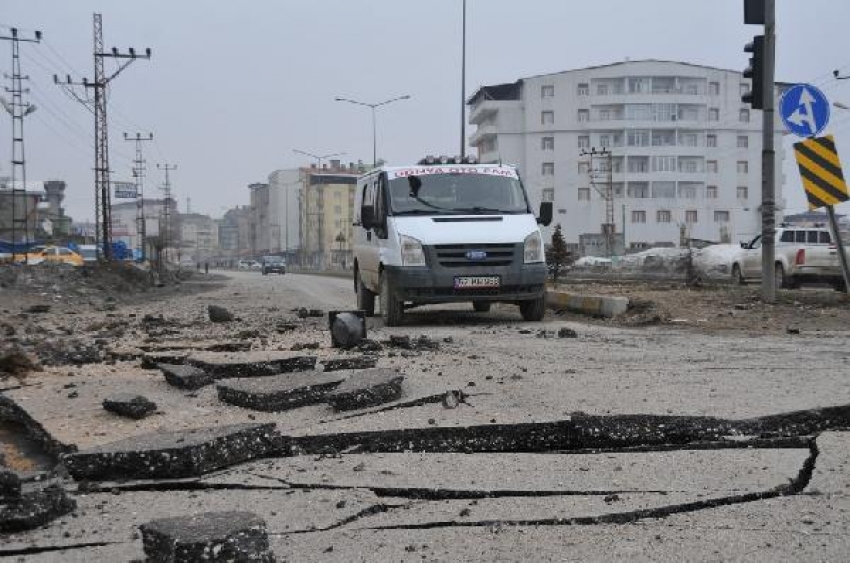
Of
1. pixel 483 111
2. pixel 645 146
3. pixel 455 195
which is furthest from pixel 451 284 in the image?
pixel 483 111

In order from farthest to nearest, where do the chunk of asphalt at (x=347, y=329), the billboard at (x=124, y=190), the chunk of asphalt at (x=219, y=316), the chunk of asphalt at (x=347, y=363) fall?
1. the billboard at (x=124, y=190)
2. the chunk of asphalt at (x=219, y=316)
3. the chunk of asphalt at (x=347, y=329)
4. the chunk of asphalt at (x=347, y=363)

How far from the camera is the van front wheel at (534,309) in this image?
36.8ft

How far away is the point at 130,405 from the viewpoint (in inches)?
189

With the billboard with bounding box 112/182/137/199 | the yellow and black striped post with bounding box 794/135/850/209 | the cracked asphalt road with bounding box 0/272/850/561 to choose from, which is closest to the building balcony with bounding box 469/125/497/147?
the billboard with bounding box 112/182/137/199

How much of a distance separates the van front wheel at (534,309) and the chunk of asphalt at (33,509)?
8.47m

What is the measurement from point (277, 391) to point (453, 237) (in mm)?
5826

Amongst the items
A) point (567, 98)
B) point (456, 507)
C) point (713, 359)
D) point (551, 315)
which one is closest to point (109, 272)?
point (551, 315)

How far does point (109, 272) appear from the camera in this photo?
106 feet

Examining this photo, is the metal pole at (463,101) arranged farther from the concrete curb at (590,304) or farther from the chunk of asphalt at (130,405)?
the chunk of asphalt at (130,405)

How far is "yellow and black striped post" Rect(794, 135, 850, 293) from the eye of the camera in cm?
1131

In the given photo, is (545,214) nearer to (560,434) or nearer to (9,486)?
(560,434)

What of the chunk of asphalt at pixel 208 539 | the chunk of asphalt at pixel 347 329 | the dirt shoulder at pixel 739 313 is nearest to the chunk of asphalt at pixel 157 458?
the chunk of asphalt at pixel 208 539

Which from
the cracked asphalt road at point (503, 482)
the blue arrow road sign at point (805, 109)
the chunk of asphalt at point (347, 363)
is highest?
the blue arrow road sign at point (805, 109)

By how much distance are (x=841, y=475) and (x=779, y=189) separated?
95279mm
